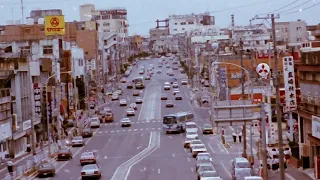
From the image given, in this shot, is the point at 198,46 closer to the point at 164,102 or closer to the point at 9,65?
the point at 164,102

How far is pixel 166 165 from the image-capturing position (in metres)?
51.3

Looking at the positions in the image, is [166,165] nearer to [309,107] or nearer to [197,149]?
[197,149]

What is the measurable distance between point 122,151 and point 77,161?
250 inches

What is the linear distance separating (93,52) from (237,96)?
65.6 m

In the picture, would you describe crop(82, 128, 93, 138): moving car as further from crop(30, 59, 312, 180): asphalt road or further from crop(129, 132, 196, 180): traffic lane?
crop(129, 132, 196, 180): traffic lane

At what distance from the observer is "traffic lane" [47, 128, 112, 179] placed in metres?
49.6

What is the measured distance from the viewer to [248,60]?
108812 mm

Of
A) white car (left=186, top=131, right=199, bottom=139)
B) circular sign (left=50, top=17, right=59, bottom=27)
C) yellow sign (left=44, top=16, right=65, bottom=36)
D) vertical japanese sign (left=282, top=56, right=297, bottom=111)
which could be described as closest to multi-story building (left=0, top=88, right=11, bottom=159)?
white car (left=186, top=131, right=199, bottom=139)

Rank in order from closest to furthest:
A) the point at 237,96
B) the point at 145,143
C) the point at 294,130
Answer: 1. the point at 294,130
2. the point at 145,143
3. the point at 237,96

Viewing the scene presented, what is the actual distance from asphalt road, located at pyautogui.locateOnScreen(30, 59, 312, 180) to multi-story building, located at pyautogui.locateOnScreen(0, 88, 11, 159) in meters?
5.44

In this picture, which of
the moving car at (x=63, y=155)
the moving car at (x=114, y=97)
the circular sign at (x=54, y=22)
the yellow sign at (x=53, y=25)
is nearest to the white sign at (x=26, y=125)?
the moving car at (x=63, y=155)

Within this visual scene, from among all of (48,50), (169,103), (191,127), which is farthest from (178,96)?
(191,127)

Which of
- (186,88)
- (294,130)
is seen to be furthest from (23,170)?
(186,88)

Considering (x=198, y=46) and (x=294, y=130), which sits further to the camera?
(x=198, y=46)
